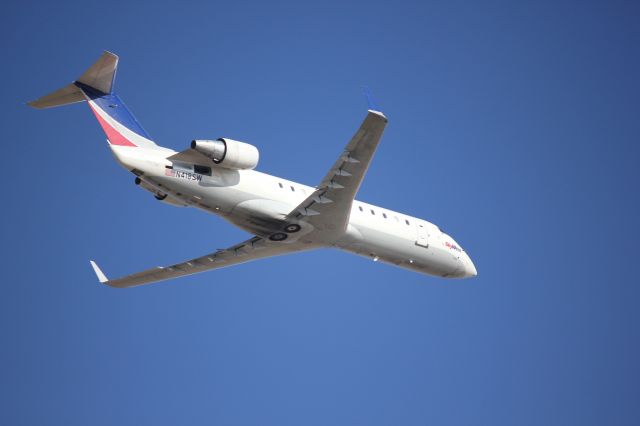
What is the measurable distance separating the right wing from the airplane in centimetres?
6

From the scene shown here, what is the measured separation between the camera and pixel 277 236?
33531mm

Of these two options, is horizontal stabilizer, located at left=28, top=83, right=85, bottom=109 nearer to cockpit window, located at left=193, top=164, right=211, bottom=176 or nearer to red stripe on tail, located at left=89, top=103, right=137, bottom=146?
red stripe on tail, located at left=89, top=103, right=137, bottom=146

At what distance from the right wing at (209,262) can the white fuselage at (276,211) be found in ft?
4.68

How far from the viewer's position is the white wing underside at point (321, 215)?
97.4 feet

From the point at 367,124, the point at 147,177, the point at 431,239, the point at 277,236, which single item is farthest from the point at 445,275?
the point at 147,177

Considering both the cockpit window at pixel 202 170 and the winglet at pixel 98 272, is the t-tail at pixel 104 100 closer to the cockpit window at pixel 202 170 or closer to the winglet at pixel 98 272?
the cockpit window at pixel 202 170

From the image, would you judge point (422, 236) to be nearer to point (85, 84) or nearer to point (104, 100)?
point (104, 100)

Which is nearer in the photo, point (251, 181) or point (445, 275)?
point (251, 181)

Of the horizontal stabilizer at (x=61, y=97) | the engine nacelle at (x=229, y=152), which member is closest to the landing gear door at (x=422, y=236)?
the engine nacelle at (x=229, y=152)

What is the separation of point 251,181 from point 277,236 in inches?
101

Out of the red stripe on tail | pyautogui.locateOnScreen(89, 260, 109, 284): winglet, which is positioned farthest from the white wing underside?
the red stripe on tail

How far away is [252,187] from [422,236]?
814 centimetres

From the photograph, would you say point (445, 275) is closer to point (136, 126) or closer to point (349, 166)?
point (349, 166)

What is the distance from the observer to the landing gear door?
36.6m
